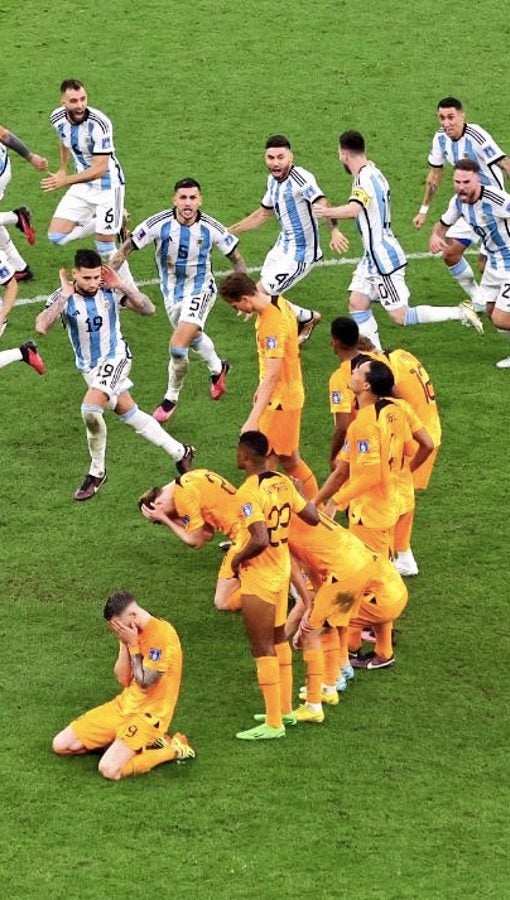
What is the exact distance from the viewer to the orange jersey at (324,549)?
1252cm

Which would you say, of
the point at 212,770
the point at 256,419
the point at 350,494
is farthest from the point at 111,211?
the point at 212,770

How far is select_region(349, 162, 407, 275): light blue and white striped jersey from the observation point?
16.6m

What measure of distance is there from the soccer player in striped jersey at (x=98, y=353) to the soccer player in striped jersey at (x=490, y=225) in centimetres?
332

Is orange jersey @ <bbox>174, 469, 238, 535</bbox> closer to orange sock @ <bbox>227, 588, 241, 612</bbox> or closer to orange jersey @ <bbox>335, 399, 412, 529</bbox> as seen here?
orange jersey @ <bbox>335, 399, 412, 529</bbox>

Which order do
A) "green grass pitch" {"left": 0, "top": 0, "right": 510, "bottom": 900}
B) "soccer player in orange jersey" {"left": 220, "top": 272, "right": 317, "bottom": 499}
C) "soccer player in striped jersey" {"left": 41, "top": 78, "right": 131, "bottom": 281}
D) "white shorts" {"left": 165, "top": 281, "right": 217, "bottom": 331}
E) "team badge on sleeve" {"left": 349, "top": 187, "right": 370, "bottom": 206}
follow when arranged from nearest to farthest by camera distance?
"green grass pitch" {"left": 0, "top": 0, "right": 510, "bottom": 900}, "soccer player in orange jersey" {"left": 220, "top": 272, "right": 317, "bottom": 499}, "white shorts" {"left": 165, "top": 281, "right": 217, "bottom": 331}, "team badge on sleeve" {"left": 349, "top": 187, "right": 370, "bottom": 206}, "soccer player in striped jersey" {"left": 41, "top": 78, "right": 131, "bottom": 281}

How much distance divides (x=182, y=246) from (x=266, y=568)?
16.4ft

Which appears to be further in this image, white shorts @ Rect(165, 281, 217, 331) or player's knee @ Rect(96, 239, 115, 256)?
player's knee @ Rect(96, 239, 115, 256)

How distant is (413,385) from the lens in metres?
14.0

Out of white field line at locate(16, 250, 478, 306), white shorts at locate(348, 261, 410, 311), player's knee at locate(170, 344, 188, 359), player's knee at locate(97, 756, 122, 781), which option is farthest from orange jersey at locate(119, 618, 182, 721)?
white field line at locate(16, 250, 478, 306)

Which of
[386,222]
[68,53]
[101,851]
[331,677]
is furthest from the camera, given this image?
[68,53]

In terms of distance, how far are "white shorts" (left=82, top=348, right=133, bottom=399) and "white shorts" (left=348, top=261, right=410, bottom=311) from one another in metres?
2.66

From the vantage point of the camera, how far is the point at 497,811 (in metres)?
11.4

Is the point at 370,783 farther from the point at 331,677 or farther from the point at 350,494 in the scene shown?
the point at 350,494

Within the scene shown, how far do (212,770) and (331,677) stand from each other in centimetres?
121
